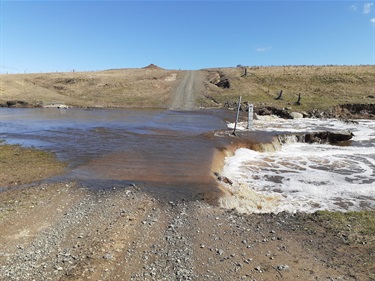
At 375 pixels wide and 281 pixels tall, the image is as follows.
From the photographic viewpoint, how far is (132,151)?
695 inches

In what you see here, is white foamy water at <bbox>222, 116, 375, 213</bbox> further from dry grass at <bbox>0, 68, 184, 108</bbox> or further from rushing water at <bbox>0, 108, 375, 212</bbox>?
dry grass at <bbox>0, 68, 184, 108</bbox>

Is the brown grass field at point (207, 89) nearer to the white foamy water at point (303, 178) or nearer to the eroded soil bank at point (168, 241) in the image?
the white foamy water at point (303, 178)

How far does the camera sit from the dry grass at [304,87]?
155ft

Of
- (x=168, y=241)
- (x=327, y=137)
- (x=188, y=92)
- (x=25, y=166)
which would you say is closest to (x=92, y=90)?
(x=188, y=92)

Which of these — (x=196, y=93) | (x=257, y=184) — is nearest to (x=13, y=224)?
(x=257, y=184)

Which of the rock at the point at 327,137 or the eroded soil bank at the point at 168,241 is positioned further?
the rock at the point at 327,137

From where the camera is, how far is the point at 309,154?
827 inches

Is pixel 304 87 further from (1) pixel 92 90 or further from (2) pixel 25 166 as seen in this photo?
(2) pixel 25 166

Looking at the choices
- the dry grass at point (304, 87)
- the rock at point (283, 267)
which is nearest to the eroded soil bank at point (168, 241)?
the rock at point (283, 267)

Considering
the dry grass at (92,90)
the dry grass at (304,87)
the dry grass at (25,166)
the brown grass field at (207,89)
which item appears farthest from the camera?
the dry grass at (92,90)

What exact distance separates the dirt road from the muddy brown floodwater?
728 inches

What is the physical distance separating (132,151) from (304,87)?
47.1 metres

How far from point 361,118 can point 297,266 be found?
39.1m

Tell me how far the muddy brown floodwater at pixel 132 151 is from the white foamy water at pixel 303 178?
1.57 metres
